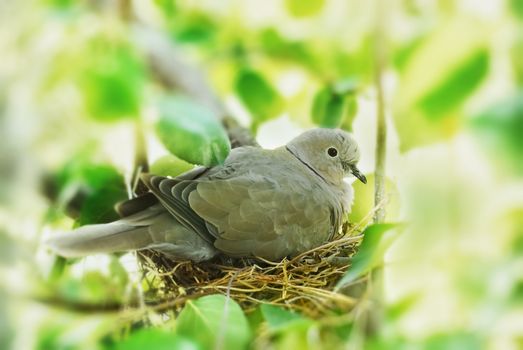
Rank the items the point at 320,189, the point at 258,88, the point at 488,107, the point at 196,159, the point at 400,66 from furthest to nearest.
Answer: the point at 320,189
the point at 258,88
the point at 196,159
the point at 400,66
the point at 488,107

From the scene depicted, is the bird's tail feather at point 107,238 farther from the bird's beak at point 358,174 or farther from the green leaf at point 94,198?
the bird's beak at point 358,174

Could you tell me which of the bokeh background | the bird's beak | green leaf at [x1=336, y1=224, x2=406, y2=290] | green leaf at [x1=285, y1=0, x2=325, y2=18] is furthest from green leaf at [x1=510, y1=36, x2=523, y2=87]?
the bird's beak

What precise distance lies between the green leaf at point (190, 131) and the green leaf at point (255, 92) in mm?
199

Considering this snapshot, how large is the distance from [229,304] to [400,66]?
324 millimetres

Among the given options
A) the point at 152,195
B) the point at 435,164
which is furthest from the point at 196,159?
the point at 435,164

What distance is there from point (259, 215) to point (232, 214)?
5 centimetres

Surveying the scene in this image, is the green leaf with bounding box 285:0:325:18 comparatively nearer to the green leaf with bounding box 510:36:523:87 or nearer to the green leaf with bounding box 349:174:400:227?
the green leaf with bounding box 510:36:523:87

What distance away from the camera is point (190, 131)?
1.58 ft

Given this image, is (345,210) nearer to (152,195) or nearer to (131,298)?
(152,195)

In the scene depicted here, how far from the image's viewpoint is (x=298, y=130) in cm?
123

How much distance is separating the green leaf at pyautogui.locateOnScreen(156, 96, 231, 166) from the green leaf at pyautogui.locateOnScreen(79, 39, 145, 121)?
0.12 feet

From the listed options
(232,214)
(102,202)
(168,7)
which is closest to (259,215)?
(232,214)

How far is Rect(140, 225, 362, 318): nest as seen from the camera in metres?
0.97

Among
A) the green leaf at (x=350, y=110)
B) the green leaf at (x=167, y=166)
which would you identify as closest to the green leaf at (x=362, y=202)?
the green leaf at (x=350, y=110)
